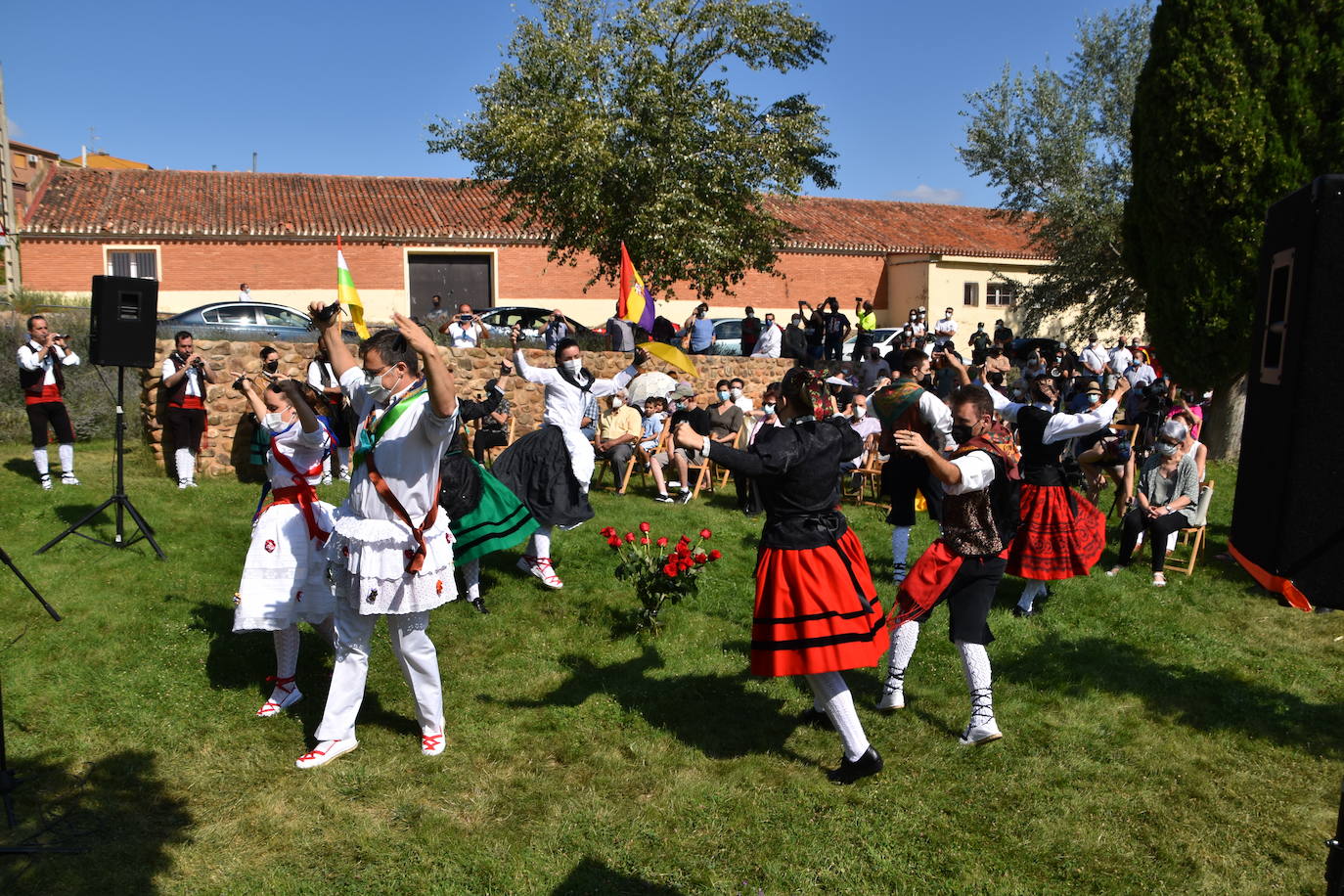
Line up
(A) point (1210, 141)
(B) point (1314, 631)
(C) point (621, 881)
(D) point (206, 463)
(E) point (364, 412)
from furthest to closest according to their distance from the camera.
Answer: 1. (A) point (1210, 141)
2. (D) point (206, 463)
3. (B) point (1314, 631)
4. (E) point (364, 412)
5. (C) point (621, 881)

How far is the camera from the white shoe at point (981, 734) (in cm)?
509

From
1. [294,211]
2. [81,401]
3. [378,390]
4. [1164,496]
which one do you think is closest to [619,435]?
[1164,496]

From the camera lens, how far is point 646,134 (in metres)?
18.0

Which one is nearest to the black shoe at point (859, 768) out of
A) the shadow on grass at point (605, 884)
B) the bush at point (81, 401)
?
the shadow on grass at point (605, 884)

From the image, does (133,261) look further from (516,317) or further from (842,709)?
(842,709)

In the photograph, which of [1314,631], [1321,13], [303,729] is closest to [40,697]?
[303,729]

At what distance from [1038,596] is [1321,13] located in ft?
33.1

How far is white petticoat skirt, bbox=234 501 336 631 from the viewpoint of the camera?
205 inches

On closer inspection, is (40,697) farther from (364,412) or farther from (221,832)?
(364,412)

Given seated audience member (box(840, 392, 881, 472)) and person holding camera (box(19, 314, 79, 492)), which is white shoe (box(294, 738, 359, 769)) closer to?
seated audience member (box(840, 392, 881, 472))

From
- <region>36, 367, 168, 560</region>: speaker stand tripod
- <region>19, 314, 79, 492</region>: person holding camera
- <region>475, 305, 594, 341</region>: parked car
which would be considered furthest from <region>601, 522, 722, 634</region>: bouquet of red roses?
<region>475, 305, 594, 341</region>: parked car

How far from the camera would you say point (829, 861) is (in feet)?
13.3

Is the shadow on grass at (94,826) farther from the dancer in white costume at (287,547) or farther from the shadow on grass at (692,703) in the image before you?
the shadow on grass at (692,703)

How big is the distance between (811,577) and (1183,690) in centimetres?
323
